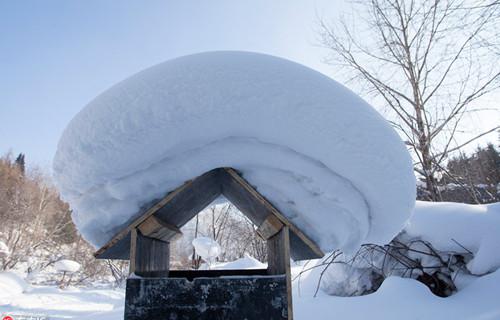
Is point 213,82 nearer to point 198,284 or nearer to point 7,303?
point 198,284

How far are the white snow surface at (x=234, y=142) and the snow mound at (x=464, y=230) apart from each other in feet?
6.56

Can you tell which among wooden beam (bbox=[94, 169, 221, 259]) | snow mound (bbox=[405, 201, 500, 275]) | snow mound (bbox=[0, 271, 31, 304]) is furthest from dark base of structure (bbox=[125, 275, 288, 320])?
snow mound (bbox=[0, 271, 31, 304])

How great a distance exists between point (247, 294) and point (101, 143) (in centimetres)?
84

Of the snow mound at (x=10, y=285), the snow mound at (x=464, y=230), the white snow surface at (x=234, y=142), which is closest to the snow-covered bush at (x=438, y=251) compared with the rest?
the snow mound at (x=464, y=230)

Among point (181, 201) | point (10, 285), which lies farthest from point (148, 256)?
point (10, 285)

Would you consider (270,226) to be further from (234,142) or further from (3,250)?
(3,250)

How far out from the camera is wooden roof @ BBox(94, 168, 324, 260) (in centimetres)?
126

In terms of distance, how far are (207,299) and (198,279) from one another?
9cm

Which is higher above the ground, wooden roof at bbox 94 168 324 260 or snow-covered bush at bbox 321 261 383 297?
wooden roof at bbox 94 168 324 260

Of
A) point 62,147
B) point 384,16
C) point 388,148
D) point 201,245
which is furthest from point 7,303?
point 384,16

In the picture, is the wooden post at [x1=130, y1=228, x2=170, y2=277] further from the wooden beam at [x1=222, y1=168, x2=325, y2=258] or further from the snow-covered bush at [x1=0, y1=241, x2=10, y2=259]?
the snow-covered bush at [x1=0, y1=241, x2=10, y2=259]

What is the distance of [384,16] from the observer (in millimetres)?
7637

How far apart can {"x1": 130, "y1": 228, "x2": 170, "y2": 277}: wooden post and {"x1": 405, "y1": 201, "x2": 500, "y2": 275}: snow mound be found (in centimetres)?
276

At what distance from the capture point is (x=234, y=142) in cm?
124
